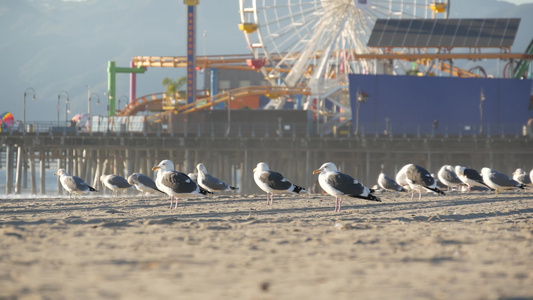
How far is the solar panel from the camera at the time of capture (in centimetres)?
5866

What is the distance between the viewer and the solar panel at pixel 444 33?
58656mm

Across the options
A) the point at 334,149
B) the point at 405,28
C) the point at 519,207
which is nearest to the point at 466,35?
the point at 405,28

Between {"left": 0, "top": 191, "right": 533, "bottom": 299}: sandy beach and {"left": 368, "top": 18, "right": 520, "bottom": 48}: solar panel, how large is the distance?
45.8 meters

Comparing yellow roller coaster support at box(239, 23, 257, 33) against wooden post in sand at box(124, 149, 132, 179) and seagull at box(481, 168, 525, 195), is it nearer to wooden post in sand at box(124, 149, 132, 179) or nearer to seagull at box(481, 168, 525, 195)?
wooden post in sand at box(124, 149, 132, 179)

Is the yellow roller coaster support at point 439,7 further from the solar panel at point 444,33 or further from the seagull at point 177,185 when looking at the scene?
the seagull at point 177,185

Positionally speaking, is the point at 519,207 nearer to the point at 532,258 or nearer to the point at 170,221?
the point at 170,221

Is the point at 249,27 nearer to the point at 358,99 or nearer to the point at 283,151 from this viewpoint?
the point at 358,99

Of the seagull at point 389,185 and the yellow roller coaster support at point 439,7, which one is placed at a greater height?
the yellow roller coaster support at point 439,7

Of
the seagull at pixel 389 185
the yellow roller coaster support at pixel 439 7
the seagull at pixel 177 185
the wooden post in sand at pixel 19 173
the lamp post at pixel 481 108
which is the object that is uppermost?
the yellow roller coaster support at pixel 439 7

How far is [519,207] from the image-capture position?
18.2 meters

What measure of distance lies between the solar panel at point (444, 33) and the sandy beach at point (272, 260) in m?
45.8

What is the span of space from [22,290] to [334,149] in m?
46.2

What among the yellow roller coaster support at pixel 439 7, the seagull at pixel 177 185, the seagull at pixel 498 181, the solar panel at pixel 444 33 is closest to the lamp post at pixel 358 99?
the solar panel at pixel 444 33

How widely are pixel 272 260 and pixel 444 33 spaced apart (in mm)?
53809
